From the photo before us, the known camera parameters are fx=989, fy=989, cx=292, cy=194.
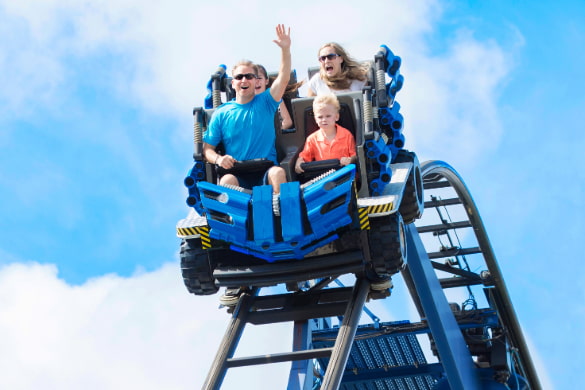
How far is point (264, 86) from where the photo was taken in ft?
23.5

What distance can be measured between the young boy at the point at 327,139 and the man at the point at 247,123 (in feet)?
0.83

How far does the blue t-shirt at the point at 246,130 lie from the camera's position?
6.82m

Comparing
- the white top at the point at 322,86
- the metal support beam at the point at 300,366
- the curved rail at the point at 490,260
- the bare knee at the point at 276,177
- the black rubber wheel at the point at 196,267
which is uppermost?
the curved rail at the point at 490,260

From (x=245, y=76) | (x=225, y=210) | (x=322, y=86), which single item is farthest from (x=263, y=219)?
(x=322, y=86)

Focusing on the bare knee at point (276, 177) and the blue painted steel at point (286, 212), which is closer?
the blue painted steel at point (286, 212)

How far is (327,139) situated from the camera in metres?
6.79

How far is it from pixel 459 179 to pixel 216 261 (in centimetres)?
413

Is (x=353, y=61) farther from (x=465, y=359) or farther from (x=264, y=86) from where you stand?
(x=465, y=359)

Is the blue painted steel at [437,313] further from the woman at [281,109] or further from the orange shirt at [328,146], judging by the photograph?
the orange shirt at [328,146]

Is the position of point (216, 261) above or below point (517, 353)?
below

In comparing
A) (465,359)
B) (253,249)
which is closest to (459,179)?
(465,359)

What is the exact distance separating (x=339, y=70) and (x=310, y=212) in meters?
1.53

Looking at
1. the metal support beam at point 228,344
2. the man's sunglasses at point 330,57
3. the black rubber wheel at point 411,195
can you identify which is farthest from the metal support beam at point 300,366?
the man's sunglasses at point 330,57

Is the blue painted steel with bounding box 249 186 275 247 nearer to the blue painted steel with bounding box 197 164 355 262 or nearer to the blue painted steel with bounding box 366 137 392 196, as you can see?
the blue painted steel with bounding box 197 164 355 262
